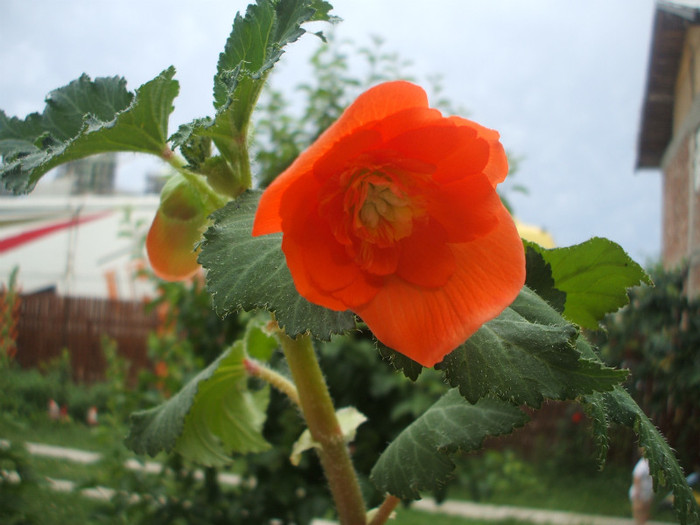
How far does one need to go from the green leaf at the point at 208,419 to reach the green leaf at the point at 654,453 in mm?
307

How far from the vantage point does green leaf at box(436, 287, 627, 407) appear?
11.1 inches

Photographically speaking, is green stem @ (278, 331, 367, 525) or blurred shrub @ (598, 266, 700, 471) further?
blurred shrub @ (598, 266, 700, 471)

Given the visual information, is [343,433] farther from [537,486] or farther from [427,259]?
[537,486]

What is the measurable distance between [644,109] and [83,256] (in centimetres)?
578

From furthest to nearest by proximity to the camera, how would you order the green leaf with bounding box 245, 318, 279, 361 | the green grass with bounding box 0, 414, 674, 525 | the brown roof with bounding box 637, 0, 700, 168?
Answer: 1. the brown roof with bounding box 637, 0, 700, 168
2. the green grass with bounding box 0, 414, 674, 525
3. the green leaf with bounding box 245, 318, 279, 361

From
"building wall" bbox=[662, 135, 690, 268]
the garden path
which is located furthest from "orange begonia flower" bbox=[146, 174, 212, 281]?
Answer: "building wall" bbox=[662, 135, 690, 268]

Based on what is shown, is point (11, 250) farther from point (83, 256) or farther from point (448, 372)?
point (448, 372)

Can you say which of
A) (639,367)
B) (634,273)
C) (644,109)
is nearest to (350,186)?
(634,273)

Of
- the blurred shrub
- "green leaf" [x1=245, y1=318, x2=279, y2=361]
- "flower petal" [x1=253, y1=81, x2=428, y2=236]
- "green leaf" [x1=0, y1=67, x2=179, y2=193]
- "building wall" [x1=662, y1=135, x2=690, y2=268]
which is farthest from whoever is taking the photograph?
"building wall" [x1=662, y1=135, x2=690, y2=268]

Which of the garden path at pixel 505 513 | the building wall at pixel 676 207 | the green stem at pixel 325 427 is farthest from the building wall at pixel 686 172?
the green stem at pixel 325 427

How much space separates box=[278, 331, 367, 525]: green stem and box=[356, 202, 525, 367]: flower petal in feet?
0.45

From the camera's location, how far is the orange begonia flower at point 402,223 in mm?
267

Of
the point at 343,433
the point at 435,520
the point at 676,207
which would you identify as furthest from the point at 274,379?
the point at 676,207

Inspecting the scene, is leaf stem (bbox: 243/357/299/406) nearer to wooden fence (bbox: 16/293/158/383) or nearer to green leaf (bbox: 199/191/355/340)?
green leaf (bbox: 199/191/355/340)
